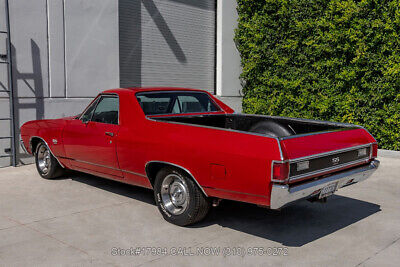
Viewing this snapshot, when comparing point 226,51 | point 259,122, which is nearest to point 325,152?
point 259,122

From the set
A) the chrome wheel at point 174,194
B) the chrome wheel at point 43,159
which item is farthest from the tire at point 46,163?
the chrome wheel at point 174,194

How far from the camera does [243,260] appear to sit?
3.92 m

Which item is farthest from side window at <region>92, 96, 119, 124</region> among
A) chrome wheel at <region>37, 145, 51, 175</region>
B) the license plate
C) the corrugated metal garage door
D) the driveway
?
the corrugated metal garage door

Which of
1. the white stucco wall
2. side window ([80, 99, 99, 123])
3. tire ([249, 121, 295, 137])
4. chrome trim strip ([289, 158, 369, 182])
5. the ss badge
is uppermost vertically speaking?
the white stucco wall

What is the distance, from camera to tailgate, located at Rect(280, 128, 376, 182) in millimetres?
3980

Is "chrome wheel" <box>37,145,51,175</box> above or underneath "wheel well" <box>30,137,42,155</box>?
underneath

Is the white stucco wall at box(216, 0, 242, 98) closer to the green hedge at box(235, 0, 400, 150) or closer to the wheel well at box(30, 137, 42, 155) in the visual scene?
the green hedge at box(235, 0, 400, 150)

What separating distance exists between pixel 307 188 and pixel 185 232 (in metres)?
1.46

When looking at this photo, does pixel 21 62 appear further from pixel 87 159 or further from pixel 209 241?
pixel 209 241

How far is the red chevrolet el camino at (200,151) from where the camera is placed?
157 inches

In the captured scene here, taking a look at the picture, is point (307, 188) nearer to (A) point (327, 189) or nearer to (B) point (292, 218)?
(A) point (327, 189)

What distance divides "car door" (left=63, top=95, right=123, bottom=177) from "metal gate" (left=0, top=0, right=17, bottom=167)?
2.71 m

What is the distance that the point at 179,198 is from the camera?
483 centimetres

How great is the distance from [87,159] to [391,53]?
7634 mm
